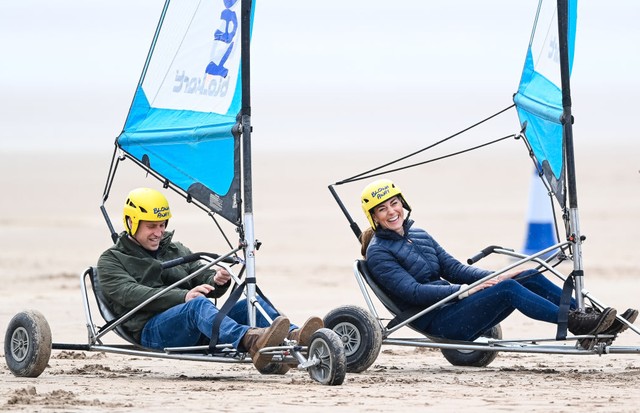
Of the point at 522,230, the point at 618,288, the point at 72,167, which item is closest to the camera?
the point at 618,288

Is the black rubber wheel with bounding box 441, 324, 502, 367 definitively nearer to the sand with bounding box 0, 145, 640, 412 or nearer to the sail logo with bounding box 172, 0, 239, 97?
the sand with bounding box 0, 145, 640, 412

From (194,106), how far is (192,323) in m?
1.53

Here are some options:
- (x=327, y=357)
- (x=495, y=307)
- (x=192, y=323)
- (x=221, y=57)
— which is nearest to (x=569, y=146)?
(x=495, y=307)

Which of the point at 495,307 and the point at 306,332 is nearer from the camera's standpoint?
the point at 306,332

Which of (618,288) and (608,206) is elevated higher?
(608,206)

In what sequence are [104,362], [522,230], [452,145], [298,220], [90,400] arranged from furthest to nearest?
[452,145] < [298,220] < [522,230] < [104,362] < [90,400]

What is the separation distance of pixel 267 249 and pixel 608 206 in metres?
9.72

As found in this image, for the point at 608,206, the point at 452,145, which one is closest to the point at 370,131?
the point at 452,145

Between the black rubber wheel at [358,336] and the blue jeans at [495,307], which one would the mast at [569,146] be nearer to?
the blue jeans at [495,307]

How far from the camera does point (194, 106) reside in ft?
32.6

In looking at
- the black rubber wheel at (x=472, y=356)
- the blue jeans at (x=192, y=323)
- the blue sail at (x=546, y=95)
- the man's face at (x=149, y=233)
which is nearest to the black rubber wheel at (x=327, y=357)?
the blue jeans at (x=192, y=323)

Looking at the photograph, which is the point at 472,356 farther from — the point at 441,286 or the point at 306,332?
the point at 306,332

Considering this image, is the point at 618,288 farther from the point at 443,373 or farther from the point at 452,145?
the point at 452,145

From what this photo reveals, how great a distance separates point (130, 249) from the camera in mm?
9672
